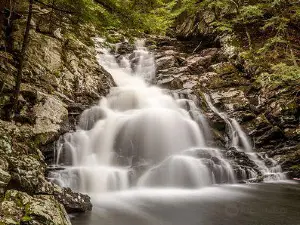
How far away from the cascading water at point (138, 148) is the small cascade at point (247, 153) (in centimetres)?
102

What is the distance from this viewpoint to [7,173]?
4816mm

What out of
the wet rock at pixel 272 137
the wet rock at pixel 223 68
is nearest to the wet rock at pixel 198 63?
the wet rock at pixel 223 68

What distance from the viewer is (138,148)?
35.8 feet

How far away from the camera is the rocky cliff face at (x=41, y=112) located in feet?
14.8

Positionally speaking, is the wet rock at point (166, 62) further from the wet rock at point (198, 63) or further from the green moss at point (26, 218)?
the green moss at point (26, 218)

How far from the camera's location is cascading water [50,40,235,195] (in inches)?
348

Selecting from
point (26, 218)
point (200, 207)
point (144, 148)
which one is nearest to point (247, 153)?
point (144, 148)

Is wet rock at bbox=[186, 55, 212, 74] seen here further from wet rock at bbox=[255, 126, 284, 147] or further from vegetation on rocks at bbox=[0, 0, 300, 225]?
wet rock at bbox=[255, 126, 284, 147]

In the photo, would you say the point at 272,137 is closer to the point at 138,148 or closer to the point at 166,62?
the point at 138,148

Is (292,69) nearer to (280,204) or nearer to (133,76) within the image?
(280,204)

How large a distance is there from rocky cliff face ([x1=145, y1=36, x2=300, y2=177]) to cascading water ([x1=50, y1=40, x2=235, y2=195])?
4.72 feet

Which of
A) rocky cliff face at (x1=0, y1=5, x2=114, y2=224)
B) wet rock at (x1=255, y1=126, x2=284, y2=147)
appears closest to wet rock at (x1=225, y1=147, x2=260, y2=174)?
wet rock at (x1=255, y1=126, x2=284, y2=147)

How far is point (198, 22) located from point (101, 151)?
48.1 ft

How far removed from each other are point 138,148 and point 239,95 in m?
6.93
